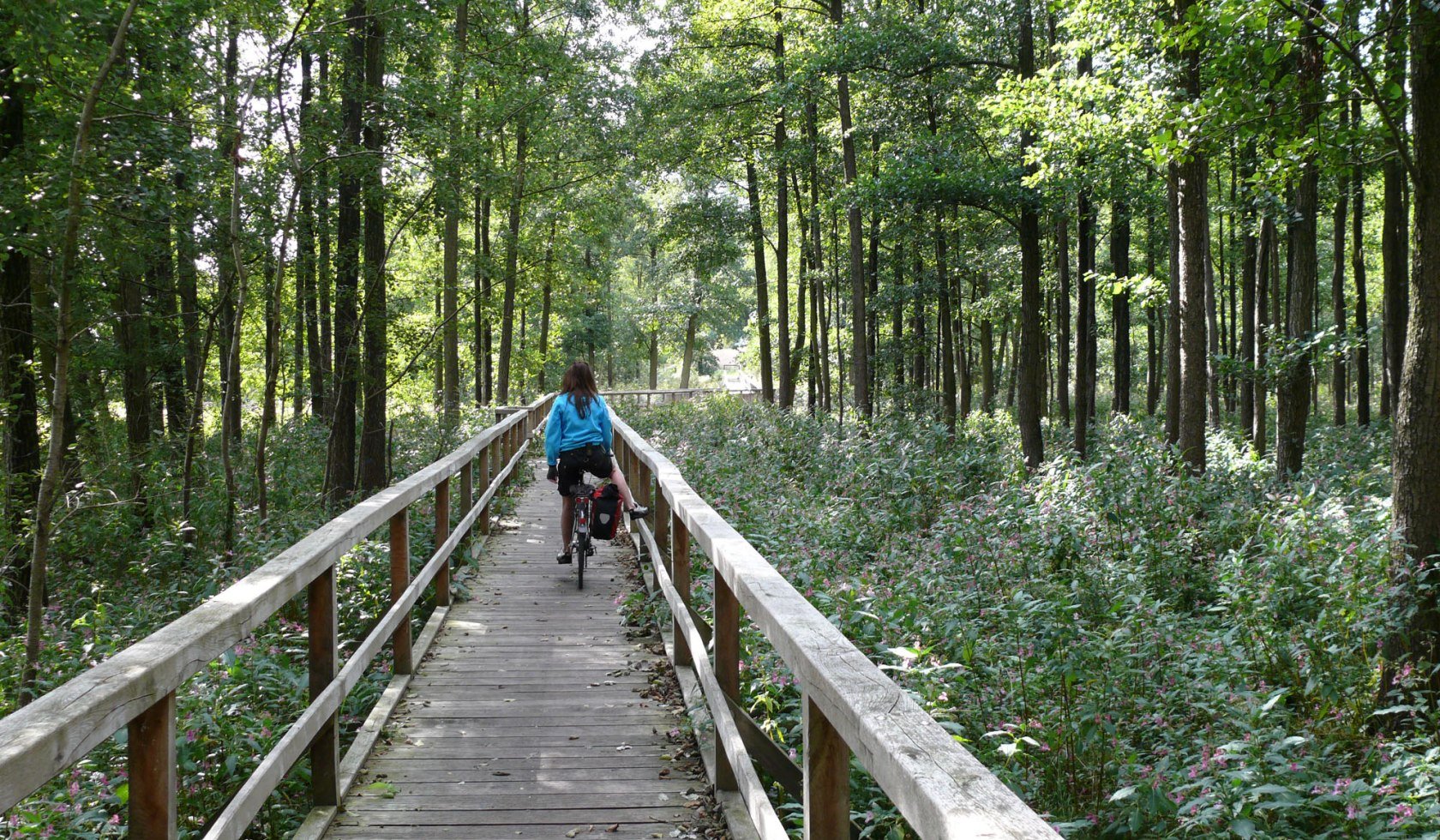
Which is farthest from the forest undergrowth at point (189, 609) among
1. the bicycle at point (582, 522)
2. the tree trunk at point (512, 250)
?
the tree trunk at point (512, 250)

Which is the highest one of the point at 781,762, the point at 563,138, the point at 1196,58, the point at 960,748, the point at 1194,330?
the point at 563,138

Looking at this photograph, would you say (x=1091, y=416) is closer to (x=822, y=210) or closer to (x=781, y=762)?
(x=822, y=210)

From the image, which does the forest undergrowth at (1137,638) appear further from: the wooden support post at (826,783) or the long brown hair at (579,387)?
the long brown hair at (579,387)

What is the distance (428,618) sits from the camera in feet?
23.2

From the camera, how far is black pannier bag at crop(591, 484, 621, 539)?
27.8 ft

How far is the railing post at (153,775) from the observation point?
2295 mm

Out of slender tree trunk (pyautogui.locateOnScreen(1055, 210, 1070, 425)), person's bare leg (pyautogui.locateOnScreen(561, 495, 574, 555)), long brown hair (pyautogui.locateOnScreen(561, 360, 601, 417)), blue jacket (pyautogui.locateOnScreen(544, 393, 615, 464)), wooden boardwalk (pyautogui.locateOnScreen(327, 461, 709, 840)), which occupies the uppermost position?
slender tree trunk (pyautogui.locateOnScreen(1055, 210, 1070, 425))

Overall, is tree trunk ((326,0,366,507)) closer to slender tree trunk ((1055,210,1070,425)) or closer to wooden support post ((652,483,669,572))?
wooden support post ((652,483,669,572))

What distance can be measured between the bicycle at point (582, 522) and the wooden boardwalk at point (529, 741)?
650mm

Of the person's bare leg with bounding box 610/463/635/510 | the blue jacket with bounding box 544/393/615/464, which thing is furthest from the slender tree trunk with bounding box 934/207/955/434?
the blue jacket with bounding box 544/393/615/464

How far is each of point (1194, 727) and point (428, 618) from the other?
5.16 m

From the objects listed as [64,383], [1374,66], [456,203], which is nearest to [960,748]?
[64,383]

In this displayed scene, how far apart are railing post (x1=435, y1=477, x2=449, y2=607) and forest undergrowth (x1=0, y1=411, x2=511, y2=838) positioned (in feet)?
0.87

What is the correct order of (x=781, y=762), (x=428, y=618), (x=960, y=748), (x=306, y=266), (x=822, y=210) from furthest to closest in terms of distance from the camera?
1. (x=822, y=210)
2. (x=306, y=266)
3. (x=428, y=618)
4. (x=781, y=762)
5. (x=960, y=748)
